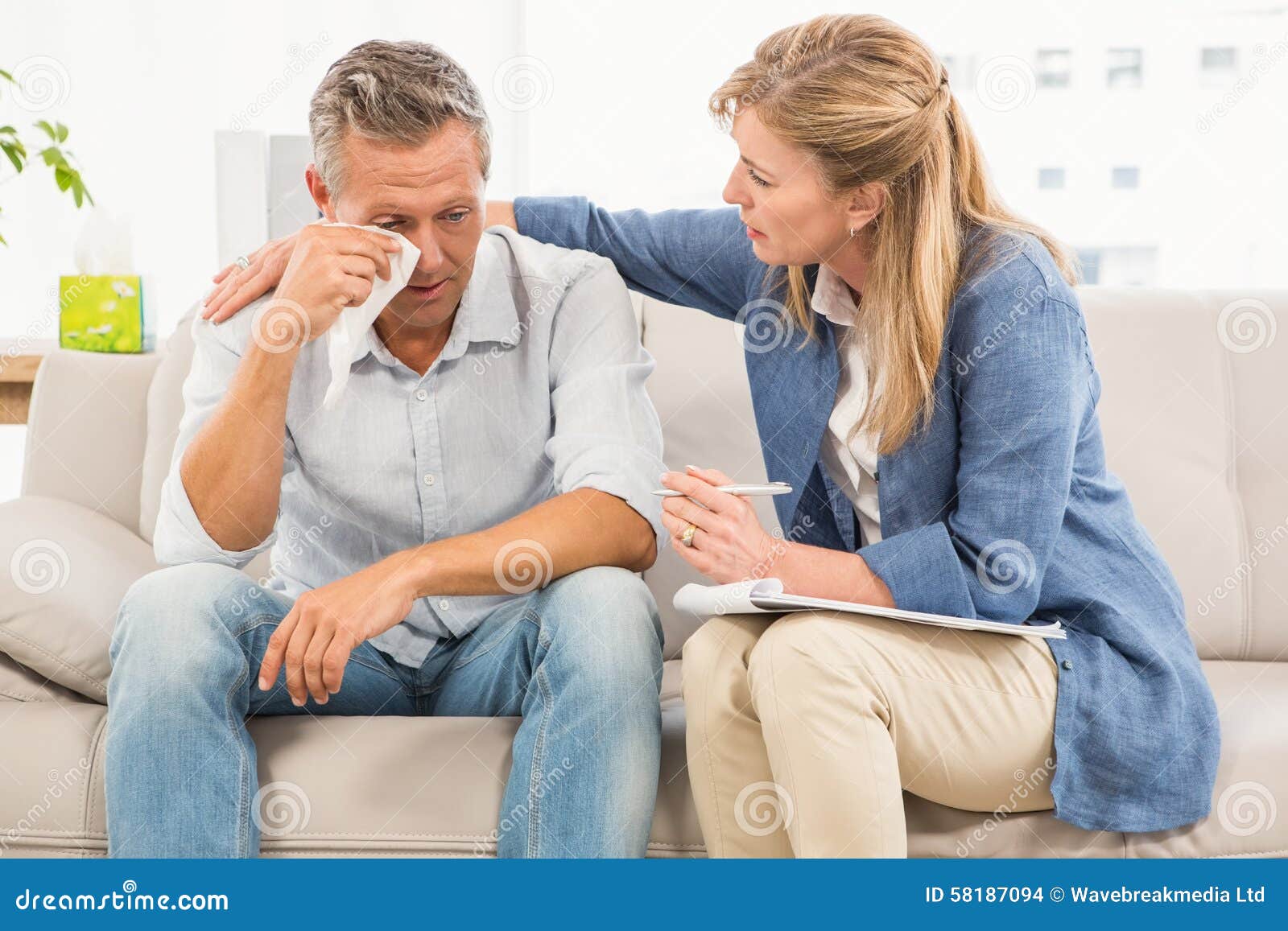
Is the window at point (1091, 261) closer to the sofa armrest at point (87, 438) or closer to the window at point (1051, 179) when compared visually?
the window at point (1051, 179)

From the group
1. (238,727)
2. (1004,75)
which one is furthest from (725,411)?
(1004,75)

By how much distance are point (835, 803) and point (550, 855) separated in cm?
28

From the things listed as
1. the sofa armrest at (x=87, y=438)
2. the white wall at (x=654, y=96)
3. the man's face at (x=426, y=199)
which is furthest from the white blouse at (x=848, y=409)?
the white wall at (x=654, y=96)

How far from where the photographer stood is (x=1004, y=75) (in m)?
2.56

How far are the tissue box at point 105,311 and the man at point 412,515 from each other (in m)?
0.67

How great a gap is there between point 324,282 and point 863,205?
586 mm

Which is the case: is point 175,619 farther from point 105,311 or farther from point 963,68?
point 963,68

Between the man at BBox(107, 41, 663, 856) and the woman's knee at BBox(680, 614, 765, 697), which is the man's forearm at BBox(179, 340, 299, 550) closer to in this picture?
the man at BBox(107, 41, 663, 856)

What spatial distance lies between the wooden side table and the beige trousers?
4.63 ft

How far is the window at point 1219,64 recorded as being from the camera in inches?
101

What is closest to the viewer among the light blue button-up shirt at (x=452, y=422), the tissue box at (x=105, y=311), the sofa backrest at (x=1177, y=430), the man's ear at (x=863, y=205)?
the man's ear at (x=863, y=205)

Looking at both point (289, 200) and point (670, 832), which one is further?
point (289, 200)

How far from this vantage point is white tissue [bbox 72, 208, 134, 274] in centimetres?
199

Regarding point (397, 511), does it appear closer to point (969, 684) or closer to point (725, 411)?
point (725, 411)
